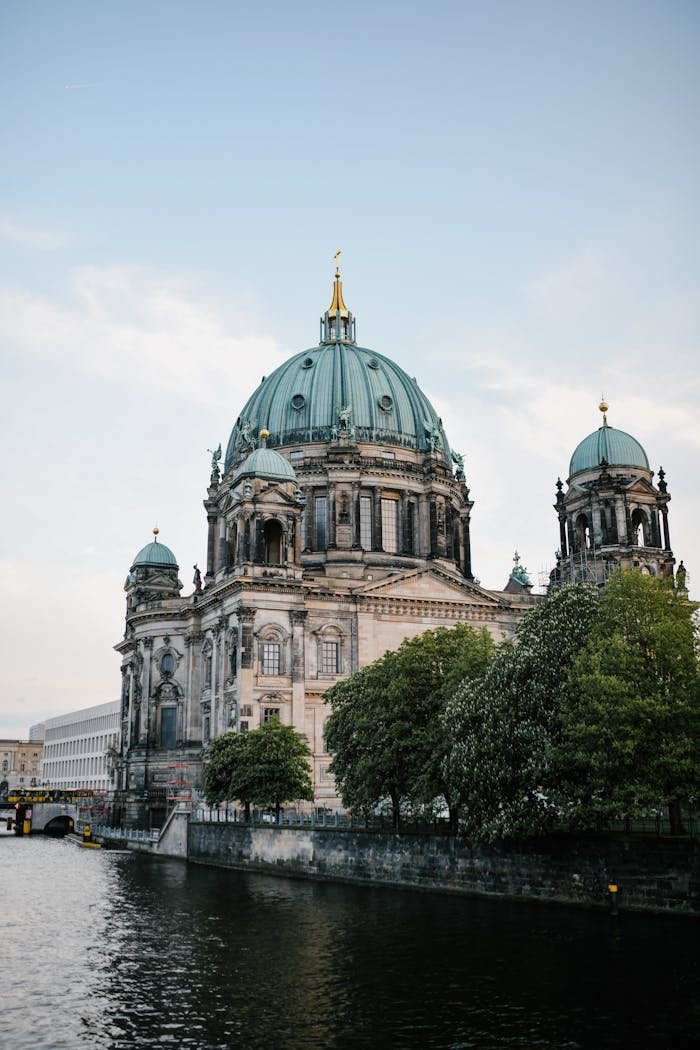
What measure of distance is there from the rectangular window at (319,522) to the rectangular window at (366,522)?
3.49 meters

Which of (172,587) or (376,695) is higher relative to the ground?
(172,587)

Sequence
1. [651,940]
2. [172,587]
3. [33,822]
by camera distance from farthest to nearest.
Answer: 1. [33,822]
2. [172,587]
3. [651,940]

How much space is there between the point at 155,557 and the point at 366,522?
92.2 feet

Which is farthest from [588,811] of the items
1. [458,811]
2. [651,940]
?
[458,811]

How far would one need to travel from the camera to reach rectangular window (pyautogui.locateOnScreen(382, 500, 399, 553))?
98.6 metres

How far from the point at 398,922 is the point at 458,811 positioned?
10.2m

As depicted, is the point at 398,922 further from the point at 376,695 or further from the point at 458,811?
the point at 376,695

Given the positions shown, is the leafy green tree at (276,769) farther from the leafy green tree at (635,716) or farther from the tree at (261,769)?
the leafy green tree at (635,716)

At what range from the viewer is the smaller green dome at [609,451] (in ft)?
306

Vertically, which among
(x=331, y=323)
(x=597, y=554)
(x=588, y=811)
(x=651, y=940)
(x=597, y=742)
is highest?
(x=331, y=323)

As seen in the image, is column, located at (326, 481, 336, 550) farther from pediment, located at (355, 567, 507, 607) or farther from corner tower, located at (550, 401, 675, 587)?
corner tower, located at (550, 401, 675, 587)

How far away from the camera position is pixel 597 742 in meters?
40.9

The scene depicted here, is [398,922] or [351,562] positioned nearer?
[398,922]

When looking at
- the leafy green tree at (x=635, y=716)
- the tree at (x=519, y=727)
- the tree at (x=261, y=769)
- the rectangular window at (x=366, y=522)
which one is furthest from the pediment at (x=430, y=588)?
the leafy green tree at (x=635, y=716)
